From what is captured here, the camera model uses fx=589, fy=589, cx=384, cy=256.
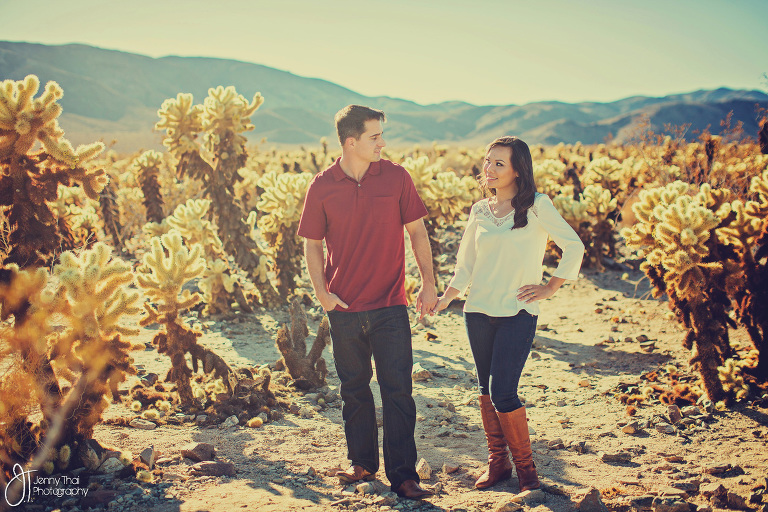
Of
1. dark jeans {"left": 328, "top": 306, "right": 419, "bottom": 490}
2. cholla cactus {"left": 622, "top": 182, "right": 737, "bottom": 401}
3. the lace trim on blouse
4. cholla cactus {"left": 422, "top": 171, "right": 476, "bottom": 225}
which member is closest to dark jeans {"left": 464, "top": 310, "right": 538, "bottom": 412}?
dark jeans {"left": 328, "top": 306, "right": 419, "bottom": 490}

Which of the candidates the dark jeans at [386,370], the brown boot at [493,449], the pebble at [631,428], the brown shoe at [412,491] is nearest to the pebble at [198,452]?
the dark jeans at [386,370]

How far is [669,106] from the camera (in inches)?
4333

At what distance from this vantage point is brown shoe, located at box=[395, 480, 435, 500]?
3.16 m

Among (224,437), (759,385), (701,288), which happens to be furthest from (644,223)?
(224,437)

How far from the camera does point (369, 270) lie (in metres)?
3.23

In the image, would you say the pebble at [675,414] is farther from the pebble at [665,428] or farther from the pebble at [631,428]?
the pebble at [631,428]

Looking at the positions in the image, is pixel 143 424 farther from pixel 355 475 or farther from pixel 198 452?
pixel 355 475

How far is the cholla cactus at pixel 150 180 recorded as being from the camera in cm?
1290

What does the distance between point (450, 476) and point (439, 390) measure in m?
2.03

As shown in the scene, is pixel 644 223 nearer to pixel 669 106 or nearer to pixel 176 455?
pixel 176 455

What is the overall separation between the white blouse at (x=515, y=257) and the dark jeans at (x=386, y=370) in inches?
18.0

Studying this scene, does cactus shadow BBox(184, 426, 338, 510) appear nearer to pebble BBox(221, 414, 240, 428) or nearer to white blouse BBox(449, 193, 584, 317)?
pebble BBox(221, 414, 240, 428)

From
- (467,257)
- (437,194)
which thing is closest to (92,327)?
(467,257)

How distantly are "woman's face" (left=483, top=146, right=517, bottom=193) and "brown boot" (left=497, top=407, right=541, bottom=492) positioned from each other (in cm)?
124
